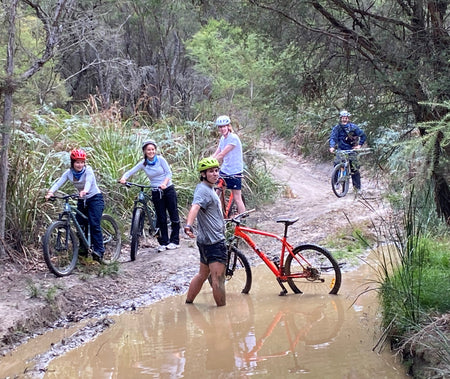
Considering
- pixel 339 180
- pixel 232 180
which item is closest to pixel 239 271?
pixel 232 180

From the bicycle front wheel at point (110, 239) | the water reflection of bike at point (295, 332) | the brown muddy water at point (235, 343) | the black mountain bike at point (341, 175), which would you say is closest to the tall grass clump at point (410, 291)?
the brown muddy water at point (235, 343)

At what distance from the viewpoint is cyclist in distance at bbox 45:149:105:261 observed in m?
8.26

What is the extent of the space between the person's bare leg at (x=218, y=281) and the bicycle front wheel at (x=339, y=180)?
713 cm

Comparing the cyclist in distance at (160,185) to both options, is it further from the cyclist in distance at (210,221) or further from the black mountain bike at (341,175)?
the black mountain bike at (341,175)

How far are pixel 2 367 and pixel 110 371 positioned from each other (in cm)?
102

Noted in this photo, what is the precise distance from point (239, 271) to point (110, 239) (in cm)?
223

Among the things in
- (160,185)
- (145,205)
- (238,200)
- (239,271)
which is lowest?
(239,271)

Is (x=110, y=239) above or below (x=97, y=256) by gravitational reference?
above

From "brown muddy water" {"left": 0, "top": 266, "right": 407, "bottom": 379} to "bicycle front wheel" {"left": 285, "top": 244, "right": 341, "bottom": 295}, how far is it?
22 centimetres

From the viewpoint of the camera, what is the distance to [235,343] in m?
6.17

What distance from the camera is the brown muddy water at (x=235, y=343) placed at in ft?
17.6

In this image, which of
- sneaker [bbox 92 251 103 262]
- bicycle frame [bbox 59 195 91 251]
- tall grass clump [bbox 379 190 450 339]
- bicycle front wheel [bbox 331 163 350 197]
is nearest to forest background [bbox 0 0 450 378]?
tall grass clump [bbox 379 190 450 339]

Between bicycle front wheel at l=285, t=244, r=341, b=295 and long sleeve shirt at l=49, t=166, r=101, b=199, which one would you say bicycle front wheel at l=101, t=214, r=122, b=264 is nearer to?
long sleeve shirt at l=49, t=166, r=101, b=199

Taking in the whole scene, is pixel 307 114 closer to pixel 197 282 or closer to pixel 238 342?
pixel 197 282
